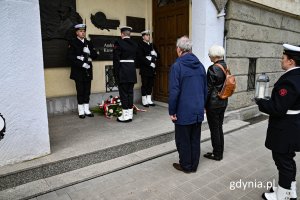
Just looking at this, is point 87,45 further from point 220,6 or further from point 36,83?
point 220,6

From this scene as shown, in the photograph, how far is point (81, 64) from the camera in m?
5.65

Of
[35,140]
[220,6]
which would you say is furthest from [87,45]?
[220,6]

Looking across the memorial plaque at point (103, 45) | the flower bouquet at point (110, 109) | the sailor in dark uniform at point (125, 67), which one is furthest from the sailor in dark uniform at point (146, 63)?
the sailor in dark uniform at point (125, 67)

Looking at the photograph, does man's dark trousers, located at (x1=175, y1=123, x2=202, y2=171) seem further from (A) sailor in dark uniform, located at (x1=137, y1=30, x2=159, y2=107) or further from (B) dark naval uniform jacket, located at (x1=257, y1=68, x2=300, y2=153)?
(A) sailor in dark uniform, located at (x1=137, y1=30, x2=159, y2=107)

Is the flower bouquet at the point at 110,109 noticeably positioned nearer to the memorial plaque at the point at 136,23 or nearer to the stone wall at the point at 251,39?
the memorial plaque at the point at 136,23

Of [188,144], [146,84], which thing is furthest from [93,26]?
[188,144]

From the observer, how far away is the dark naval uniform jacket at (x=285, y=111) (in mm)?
2738

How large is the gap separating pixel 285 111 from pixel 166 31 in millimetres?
5116

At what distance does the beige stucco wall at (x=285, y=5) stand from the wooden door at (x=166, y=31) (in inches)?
79.1

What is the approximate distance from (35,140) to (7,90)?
84cm

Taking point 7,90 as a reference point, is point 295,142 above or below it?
below

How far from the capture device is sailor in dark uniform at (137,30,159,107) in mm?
6867

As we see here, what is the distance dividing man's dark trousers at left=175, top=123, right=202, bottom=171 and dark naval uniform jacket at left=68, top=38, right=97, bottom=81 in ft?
9.56

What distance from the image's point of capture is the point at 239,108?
23.6 feet
